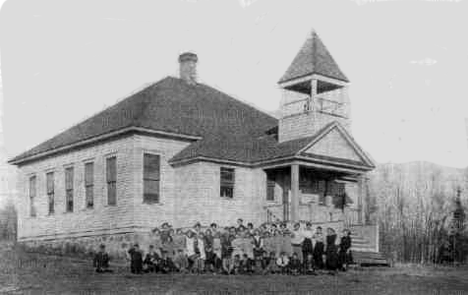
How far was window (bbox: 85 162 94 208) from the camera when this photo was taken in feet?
84.0

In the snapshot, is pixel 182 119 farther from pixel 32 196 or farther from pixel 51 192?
pixel 32 196

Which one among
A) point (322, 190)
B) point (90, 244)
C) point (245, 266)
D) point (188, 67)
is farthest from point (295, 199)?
point (188, 67)

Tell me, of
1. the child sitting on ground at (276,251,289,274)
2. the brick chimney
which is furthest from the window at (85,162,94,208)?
the child sitting on ground at (276,251,289,274)

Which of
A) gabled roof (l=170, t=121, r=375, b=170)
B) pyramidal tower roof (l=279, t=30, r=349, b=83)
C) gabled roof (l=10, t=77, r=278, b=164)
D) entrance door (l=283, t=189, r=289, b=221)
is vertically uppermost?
pyramidal tower roof (l=279, t=30, r=349, b=83)

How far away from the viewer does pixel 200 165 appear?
940 inches

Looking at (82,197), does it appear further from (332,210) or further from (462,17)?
(462,17)

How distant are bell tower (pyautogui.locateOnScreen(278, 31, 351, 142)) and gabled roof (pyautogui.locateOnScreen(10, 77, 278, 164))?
1734 mm

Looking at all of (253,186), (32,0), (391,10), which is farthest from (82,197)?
(391,10)

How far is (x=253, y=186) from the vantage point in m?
25.3

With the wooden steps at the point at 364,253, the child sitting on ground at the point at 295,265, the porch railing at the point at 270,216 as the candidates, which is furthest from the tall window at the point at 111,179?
the child sitting on ground at the point at 295,265

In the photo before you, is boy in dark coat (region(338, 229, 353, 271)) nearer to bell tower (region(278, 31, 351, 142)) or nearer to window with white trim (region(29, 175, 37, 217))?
bell tower (region(278, 31, 351, 142))

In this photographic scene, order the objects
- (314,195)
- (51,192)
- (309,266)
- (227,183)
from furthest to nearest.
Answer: (51,192), (314,195), (227,183), (309,266)

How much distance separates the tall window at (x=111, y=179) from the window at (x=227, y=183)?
11.2ft

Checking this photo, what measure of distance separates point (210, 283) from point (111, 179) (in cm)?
992
